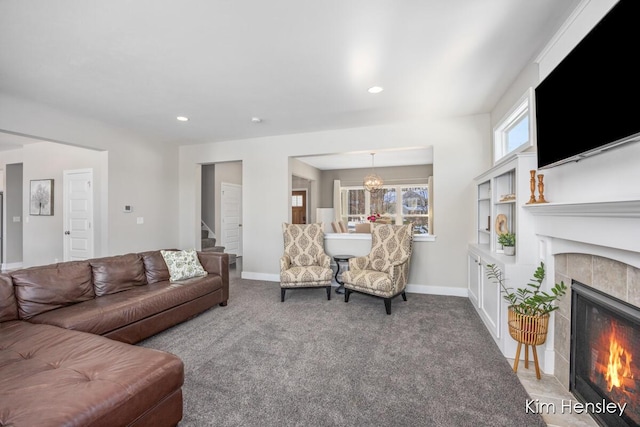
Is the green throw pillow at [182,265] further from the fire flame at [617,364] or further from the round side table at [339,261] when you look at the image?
the fire flame at [617,364]

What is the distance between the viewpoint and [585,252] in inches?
67.3

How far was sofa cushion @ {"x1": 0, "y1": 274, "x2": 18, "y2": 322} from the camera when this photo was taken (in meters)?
2.17

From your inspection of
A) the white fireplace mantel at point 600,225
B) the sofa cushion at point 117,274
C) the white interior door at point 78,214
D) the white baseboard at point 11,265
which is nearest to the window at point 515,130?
the white fireplace mantel at point 600,225

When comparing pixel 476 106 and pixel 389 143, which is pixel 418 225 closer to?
pixel 389 143

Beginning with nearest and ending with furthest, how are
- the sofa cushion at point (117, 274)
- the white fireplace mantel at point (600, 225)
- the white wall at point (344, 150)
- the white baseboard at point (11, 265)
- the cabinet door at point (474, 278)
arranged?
the white fireplace mantel at point (600, 225) < the sofa cushion at point (117, 274) < the cabinet door at point (474, 278) < the white wall at point (344, 150) < the white baseboard at point (11, 265)

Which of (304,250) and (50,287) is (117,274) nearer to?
(50,287)

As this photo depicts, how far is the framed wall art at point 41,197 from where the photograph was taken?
5.51 metres

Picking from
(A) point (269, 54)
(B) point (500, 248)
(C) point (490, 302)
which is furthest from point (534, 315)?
(A) point (269, 54)

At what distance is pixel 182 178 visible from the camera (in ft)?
18.9

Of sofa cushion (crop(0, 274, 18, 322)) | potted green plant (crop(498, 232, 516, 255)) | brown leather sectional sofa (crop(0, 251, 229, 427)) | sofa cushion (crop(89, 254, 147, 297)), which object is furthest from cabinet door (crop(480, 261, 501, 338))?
sofa cushion (crop(0, 274, 18, 322))

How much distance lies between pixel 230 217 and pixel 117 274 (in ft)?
14.1

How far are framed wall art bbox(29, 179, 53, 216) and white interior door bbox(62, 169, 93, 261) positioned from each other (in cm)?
51

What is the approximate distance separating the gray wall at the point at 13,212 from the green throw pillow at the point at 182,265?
548cm

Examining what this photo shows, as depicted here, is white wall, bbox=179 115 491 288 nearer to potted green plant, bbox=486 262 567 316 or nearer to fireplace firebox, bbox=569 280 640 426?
potted green plant, bbox=486 262 567 316
